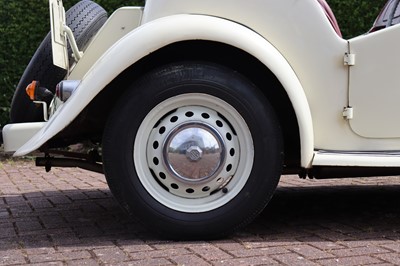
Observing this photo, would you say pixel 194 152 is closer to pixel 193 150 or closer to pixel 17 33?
pixel 193 150

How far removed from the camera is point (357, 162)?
119 inches

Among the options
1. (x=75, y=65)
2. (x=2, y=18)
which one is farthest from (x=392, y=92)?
(x=2, y=18)

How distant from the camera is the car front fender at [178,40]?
2977 mm

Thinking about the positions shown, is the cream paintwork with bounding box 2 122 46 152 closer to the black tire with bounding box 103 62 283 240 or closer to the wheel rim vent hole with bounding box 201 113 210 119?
the black tire with bounding box 103 62 283 240

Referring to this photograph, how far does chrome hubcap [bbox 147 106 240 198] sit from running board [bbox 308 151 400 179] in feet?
→ 1.35

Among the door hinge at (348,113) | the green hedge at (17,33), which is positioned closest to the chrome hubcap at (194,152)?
the door hinge at (348,113)

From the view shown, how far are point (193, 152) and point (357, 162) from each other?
30.3 inches

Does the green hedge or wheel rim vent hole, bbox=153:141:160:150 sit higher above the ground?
the green hedge

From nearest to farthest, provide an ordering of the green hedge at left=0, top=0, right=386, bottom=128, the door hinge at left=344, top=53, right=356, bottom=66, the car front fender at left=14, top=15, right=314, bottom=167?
the car front fender at left=14, top=15, right=314, bottom=167
the door hinge at left=344, top=53, right=356, bottom=66
the green hedge at left=0, top=0, right=386, bottom=128

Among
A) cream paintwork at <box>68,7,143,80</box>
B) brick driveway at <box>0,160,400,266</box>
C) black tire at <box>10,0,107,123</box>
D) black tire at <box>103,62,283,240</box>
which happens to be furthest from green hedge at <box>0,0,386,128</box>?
black tire at <box>103,62,283,240</box>

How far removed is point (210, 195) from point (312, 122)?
2.00 ft

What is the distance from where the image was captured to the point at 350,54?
3.09 m

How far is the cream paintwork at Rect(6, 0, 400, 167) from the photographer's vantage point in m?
3.01

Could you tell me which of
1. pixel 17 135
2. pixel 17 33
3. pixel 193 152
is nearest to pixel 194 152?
pixel 193 152
